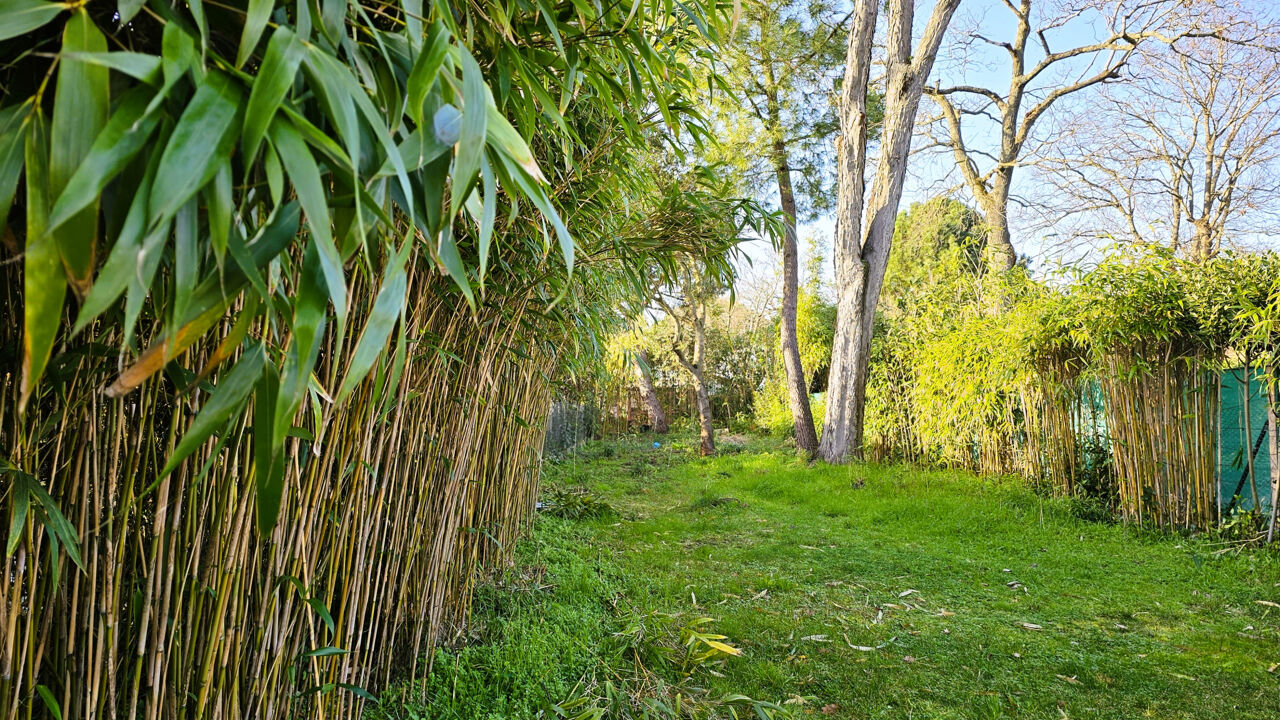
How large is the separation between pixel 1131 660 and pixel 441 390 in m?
2.56

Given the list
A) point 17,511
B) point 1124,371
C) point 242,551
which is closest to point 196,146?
point 17,511

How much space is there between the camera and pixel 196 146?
1.28ft

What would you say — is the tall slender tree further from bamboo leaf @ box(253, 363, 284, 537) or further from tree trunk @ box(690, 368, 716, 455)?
bamboo leaf @ box(253, 363, 284, 537)

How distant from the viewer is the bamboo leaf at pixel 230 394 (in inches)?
17.5

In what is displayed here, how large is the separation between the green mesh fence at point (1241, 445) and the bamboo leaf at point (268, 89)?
4.47 m

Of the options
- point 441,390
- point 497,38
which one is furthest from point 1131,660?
point 497,38

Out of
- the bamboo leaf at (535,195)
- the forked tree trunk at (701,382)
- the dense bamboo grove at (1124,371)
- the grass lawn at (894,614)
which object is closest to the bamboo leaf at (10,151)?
the bamboo leaf at (535,195)

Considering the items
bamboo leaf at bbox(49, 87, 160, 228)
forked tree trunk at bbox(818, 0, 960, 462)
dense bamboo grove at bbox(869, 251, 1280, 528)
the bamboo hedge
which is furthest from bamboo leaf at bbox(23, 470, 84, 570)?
forked tree trunk at bbox(818, 0, 960, 462)

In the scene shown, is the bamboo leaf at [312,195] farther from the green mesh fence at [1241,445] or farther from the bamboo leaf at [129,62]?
the green mesh fence at [1241,445]

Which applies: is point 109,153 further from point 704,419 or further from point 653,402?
point 653,402

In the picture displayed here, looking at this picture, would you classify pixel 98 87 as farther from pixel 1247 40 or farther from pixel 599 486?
pixel 1247 40

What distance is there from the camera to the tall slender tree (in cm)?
739

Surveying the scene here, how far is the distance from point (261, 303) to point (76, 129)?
0.48 ft

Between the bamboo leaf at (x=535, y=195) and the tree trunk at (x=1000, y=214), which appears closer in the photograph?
the bamboo leaf at (x=535, y=195)
